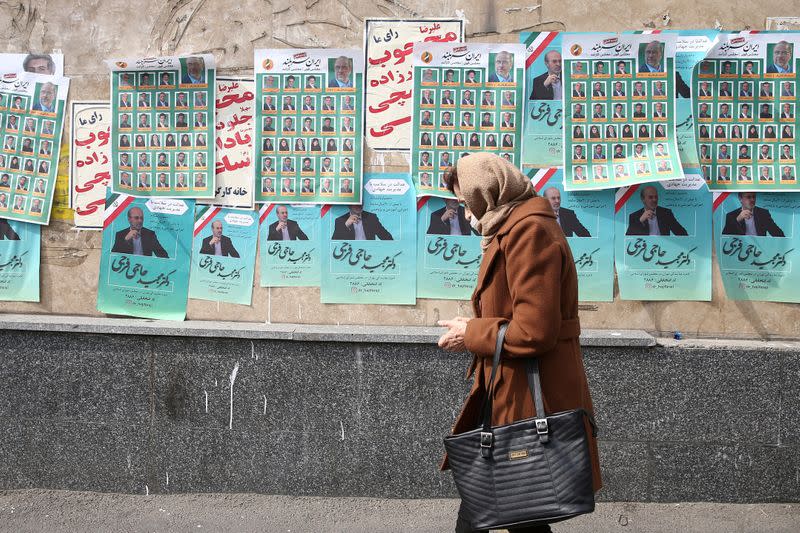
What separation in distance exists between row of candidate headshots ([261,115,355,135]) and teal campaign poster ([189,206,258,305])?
495 mm

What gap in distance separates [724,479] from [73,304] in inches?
148

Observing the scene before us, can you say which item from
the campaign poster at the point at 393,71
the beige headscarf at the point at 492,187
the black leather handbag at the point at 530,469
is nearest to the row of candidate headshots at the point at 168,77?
the campaign poster at the point at 393,71

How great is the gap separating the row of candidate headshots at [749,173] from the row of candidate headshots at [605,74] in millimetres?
430

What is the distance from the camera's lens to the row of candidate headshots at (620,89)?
4.46 m

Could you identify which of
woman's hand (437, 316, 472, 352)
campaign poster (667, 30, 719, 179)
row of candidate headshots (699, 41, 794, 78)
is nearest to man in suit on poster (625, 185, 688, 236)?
campaign poster (667, 30, 719, 179)

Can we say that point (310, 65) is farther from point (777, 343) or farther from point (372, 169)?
point (777, 343)

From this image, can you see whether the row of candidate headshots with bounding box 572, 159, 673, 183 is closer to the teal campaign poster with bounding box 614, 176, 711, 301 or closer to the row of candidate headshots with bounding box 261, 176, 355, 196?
the teal campaign poster with bounding box 614, 176, 711, 301

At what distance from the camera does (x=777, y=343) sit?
176 inches

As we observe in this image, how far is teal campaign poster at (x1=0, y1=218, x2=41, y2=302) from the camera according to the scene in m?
4.85

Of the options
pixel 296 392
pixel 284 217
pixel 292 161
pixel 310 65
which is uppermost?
pixel 310 65

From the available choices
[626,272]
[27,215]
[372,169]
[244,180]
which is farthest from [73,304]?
[626,272]

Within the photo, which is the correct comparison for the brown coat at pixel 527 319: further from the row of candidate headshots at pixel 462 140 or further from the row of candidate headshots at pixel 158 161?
the row of candidate headshots at pixel 158 161

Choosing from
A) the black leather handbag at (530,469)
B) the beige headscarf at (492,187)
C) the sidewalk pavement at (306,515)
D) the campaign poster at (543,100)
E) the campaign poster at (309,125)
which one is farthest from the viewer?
the campaign poster at (309,125)

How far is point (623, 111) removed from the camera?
448 cm
